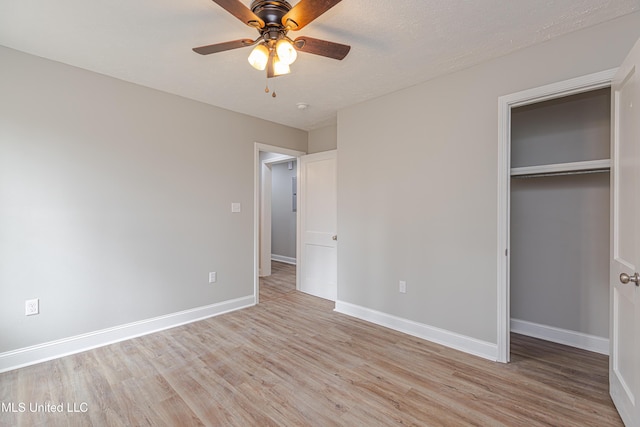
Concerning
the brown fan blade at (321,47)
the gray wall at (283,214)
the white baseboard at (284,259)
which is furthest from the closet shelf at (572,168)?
the white baseboard at (284,259)

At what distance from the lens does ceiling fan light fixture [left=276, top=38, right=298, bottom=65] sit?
171 cm

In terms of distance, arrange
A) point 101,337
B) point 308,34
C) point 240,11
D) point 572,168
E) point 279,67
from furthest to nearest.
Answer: point 101,337, point 572,168, point 308,34, point 279,67, point 240,11

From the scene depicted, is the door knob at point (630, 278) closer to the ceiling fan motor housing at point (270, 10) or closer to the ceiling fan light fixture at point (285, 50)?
the ceiling fan light fixture at point (285, 50)

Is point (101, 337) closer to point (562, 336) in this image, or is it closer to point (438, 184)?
point (438, 184)

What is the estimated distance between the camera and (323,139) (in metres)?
4.41

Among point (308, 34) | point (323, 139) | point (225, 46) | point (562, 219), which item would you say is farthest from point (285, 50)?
point (562, 219)

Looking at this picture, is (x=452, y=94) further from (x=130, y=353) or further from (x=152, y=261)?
(x=130, y=353)

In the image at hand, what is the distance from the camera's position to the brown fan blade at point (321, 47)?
1760 millimetres

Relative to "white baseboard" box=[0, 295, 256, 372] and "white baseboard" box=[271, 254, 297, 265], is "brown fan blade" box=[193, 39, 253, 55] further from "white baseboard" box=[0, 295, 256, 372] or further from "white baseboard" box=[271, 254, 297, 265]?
"white baseboard" box=[271, 254, 297, 265]

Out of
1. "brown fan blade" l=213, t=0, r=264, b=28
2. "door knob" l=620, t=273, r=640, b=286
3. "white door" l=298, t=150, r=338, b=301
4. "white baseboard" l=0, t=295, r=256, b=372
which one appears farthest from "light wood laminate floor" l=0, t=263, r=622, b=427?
"brown fan blade" l=213, t=0, r=264, b=28

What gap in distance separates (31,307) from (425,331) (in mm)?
3512

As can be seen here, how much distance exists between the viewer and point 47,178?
2480mm

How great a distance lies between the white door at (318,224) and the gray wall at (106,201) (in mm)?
1061

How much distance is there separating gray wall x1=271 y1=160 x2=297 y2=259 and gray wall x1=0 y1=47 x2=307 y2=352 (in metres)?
3.02
